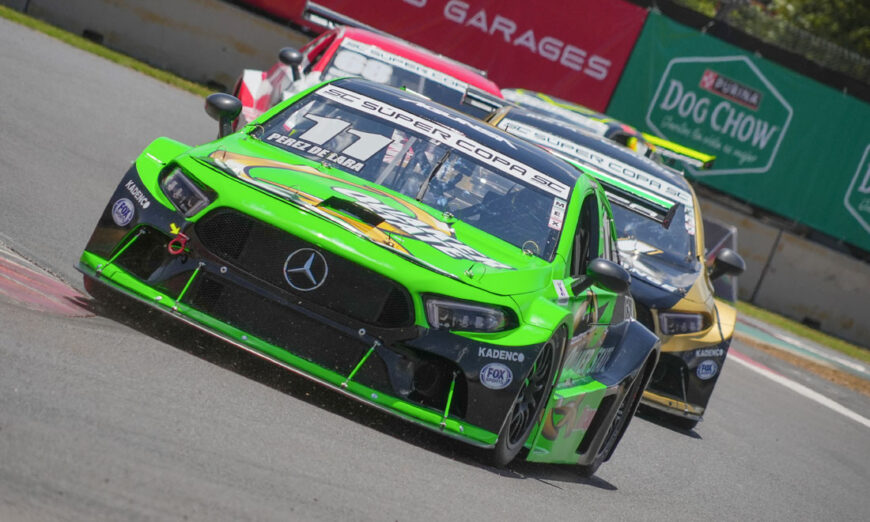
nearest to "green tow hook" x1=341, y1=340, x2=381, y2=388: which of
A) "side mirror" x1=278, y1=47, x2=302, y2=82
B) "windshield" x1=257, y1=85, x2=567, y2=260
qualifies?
"windshield" x1=257, y1=85, x2=567, y2=260

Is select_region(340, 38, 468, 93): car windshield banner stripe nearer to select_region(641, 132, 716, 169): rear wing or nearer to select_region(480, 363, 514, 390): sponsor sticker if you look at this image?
select_region(641, 132, 716, 169): rear wing

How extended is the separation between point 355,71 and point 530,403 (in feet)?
25.3

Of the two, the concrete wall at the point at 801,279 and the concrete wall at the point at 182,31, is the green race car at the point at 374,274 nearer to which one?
the concrete wall at the point at 182,31

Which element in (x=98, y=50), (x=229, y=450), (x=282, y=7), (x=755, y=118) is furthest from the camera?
(x=755, y=118)

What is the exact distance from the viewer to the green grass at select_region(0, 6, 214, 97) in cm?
1870

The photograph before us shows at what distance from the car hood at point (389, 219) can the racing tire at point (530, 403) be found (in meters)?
0.30

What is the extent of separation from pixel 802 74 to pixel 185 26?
951 cm

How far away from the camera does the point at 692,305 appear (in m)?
10.1

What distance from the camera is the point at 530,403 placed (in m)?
6.52

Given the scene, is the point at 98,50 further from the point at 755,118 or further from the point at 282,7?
the point at 755,118

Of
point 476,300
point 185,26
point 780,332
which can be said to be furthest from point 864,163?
point 476,300

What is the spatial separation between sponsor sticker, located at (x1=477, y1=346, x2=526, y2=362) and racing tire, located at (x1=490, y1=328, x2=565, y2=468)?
177 mm

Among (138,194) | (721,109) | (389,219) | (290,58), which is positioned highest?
(721,109)

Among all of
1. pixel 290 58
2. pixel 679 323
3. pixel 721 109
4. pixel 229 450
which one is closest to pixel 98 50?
pixel 290 58
